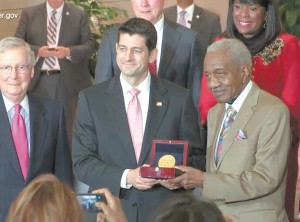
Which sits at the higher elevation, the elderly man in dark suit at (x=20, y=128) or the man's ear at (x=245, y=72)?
the man's ear at (x=245, y=72)

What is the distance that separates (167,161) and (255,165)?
0.43 m

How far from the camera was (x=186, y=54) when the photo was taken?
5.48m

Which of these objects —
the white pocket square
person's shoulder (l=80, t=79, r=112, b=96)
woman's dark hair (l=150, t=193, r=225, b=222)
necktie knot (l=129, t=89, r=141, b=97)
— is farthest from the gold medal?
woman's dark hair (l=150, t=193, r=225, b=222)

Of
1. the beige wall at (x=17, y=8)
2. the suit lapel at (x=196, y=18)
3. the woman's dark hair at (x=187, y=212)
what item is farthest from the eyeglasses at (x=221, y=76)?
the beige wall at (x=17, y=8)

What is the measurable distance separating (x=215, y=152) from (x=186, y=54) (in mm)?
1219

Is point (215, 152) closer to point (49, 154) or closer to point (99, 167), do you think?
point (99, 167)

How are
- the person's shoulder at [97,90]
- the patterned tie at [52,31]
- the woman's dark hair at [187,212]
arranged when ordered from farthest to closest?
1. the patterned tie at [52,31]
2. the person's shoulder at [97,90]
3. the woman's dark hair at [187,212]

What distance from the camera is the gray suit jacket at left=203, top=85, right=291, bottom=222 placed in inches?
165

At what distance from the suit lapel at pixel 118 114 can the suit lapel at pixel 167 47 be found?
94cm

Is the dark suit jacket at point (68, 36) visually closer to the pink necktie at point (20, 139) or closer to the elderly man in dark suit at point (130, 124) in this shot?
the pink necktie at point (20, 139)

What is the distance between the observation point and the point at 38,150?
458cm

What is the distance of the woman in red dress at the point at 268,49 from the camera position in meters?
5.06

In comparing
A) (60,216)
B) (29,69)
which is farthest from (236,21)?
(60,216)

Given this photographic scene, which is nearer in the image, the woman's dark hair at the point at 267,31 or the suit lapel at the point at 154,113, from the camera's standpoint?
the suit lapel at the point at 154,113
